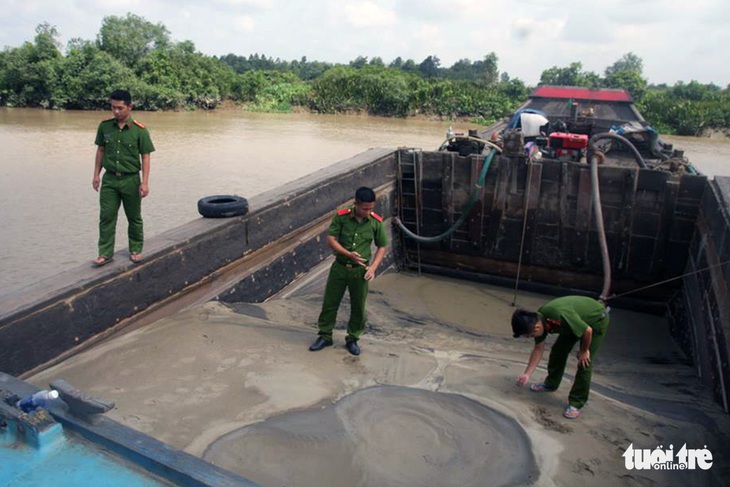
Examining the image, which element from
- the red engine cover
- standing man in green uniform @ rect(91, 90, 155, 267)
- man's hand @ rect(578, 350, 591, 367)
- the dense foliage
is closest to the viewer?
man's hand @ rect(578, 350, 591, 367)

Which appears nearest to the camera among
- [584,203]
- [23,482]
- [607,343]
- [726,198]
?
[23,482]

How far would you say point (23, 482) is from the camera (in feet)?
7.61

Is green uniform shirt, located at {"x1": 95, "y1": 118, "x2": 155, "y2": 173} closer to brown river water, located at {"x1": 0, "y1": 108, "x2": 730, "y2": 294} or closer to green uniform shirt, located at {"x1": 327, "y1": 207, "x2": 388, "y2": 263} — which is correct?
green uniform shirt, located at {"x1": 327, "y1": 207, "x2": 388, "y2": 263}

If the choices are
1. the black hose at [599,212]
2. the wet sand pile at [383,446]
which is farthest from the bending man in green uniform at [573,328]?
the black hose at [599,212]

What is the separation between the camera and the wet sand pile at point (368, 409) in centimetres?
339

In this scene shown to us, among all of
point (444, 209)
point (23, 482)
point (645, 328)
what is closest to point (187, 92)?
point (444, 209)

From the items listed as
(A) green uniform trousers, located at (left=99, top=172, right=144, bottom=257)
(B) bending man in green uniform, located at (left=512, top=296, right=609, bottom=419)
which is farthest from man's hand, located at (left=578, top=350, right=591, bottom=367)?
(A) green uniform trousers, located at (left=99, top=172, right=144, bottom=257)

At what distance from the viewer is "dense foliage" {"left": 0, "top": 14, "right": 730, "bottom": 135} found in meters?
33.0

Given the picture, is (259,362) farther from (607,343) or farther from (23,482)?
(607,343)

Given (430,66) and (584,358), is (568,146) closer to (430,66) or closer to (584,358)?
(584,358)

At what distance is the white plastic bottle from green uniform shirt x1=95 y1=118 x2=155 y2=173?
7.88ft

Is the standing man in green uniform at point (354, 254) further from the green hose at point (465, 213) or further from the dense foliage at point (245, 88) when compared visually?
the dense foliage at point (245, 88)

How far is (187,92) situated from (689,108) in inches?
1157

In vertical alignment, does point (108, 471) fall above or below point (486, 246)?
above
